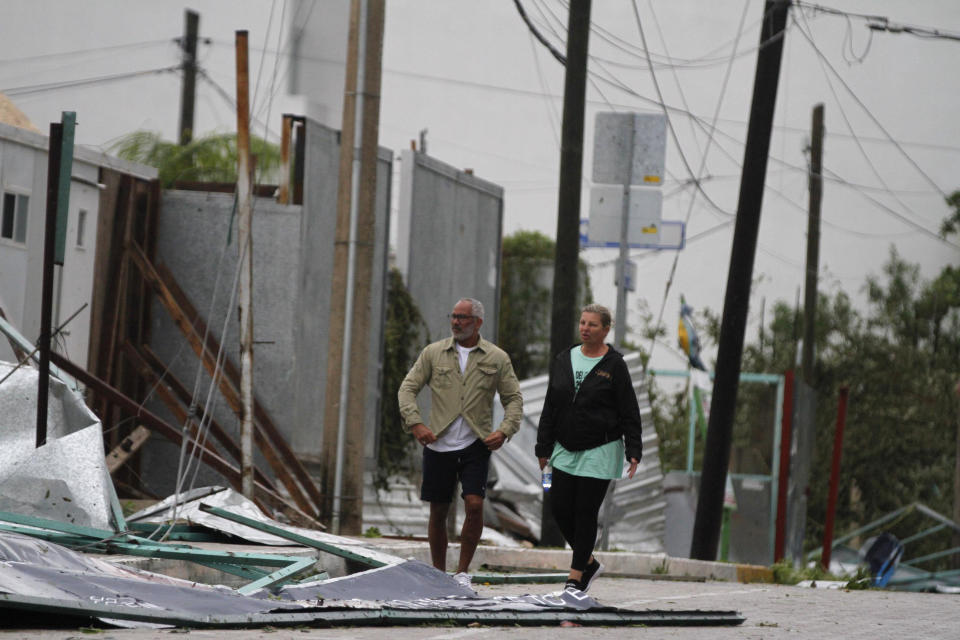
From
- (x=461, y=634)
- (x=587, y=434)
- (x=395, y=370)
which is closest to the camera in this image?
(x=461, y=634)

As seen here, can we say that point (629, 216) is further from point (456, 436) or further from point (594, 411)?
point (594, 411)

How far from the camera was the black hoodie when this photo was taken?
8977mm

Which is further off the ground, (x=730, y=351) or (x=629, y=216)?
(x=629, y=216)

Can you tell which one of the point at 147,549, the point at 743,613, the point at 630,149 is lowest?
the point at 743,613

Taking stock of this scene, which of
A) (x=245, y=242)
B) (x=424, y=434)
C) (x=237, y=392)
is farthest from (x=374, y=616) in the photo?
(x=237, y=392)

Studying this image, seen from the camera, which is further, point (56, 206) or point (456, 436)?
point (456, 436)

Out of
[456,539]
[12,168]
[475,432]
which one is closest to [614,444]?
[475,432]

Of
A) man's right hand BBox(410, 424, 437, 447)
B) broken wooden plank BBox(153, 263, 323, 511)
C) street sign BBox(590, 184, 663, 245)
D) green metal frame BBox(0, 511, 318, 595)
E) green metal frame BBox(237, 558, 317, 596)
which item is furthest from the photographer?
street sign BBox(590, 184, 663, 245)

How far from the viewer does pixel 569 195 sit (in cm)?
1533

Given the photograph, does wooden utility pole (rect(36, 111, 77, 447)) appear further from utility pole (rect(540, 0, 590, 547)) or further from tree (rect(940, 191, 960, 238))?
tree (rect(940, 191, 960, 238))

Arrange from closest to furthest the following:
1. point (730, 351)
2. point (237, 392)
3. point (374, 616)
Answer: point (374, 616) < point (237, 392) < point (730, 351)

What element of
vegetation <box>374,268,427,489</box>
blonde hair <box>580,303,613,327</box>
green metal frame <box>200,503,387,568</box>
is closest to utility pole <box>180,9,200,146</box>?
vegetation <box>374,268,427,489</box>

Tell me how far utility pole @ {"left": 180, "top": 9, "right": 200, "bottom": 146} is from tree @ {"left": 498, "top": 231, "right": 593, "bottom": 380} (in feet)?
30.7

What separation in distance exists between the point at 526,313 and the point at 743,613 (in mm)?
18735
